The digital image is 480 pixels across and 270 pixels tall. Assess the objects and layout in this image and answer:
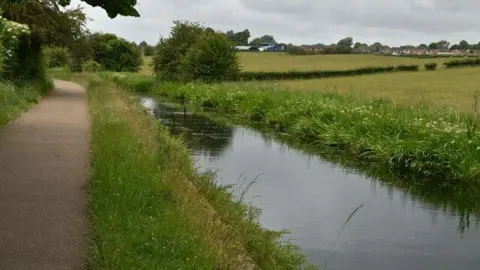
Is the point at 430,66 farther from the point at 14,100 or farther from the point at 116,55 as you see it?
the point at 14,100

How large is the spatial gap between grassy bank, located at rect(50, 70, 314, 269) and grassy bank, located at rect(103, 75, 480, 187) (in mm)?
6651

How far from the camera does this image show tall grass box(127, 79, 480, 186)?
46.7 ft

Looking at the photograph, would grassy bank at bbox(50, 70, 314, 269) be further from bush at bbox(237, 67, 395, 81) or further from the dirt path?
bush at bbox(237, 67, 395, 81)

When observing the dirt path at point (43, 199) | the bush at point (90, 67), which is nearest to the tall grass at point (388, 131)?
the dirt path at point (43, 199)

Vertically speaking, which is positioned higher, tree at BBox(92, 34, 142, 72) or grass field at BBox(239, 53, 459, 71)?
tree at BBox(92, 34, 142, 72)

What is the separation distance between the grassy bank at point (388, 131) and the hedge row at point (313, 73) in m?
25.9

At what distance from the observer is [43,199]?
7.27m

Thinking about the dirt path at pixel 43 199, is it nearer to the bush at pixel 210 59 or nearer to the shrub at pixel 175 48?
the bush at pixel 210 59

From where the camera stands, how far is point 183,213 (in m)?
6.92

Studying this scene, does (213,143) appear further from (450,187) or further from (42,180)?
(42,180)

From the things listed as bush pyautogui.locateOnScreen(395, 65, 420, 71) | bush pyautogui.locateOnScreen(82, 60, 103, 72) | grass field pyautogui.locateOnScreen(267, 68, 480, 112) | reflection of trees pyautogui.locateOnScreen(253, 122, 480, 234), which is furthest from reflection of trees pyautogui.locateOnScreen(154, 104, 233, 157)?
bush pyautogui.locateOnScreen(82, 60, 103, 72)

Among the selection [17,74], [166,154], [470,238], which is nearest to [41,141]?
[166,154]

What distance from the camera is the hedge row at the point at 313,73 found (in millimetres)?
55022

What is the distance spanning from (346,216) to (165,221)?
204 inches
